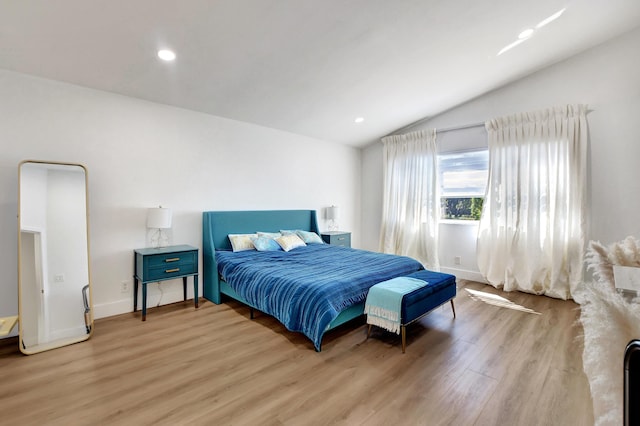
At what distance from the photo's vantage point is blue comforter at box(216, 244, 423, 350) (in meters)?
2.52

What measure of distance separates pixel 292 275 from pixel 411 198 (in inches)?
131

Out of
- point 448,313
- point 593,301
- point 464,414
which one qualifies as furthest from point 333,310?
point 593,301

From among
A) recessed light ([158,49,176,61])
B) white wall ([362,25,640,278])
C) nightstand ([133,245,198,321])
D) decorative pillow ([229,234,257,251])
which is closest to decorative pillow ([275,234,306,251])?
decorative pillow ([229,234,257,251])

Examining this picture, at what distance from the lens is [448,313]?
342 centimetres

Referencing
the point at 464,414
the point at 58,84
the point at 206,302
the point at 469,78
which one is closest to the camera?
the point at 464,414

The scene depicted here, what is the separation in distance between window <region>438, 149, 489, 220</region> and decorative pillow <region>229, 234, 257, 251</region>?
3422 millimetres

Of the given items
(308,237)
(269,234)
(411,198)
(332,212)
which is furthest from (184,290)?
(411,198)

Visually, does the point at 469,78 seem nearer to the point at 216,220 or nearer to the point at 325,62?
the point at 325,62

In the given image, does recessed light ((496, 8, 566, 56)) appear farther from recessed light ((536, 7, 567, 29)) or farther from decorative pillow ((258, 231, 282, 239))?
decorative pillow ((258, 231, 282, 239))

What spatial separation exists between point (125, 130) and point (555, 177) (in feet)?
18.0

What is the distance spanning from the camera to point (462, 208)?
5.04 m

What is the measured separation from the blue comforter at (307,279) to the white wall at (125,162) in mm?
961

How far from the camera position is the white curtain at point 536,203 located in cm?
386

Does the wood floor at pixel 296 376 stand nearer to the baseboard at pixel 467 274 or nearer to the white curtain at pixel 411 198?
the baseboard at pixel 467 274
